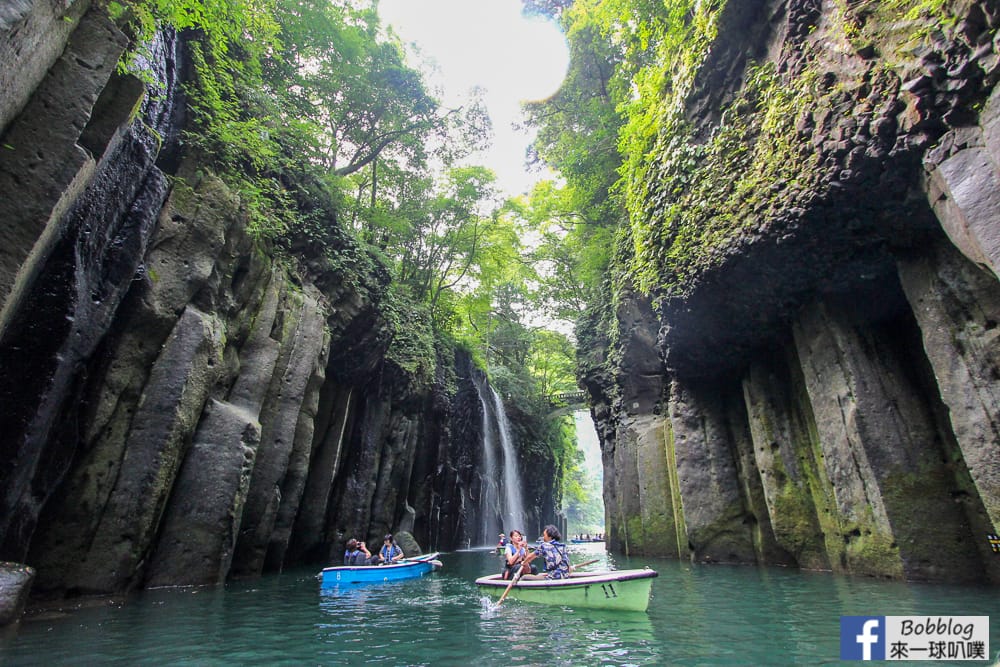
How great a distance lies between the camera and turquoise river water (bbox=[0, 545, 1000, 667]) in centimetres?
489

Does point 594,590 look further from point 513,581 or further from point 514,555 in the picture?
point 514,555

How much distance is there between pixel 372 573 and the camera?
456 inches

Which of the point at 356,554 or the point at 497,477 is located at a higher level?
the point at 497,477

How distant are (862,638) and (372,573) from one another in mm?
9596

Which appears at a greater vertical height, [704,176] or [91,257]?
[704,176]

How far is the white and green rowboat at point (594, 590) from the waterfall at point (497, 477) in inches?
764

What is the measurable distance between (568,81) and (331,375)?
16.5 m

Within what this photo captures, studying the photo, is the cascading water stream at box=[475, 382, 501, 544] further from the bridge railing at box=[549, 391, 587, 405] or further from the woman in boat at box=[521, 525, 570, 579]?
the woman in boat at box=[521, 525, 570, 579]

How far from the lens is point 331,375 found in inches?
662

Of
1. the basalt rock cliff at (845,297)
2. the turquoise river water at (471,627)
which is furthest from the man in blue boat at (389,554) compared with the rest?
the basalt rock cliff at (845,297)

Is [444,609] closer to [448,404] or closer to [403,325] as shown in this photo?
[403,325]

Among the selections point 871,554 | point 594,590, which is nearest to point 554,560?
point 594,590

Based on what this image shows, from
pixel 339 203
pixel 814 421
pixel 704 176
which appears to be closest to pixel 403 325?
pixel 339 203

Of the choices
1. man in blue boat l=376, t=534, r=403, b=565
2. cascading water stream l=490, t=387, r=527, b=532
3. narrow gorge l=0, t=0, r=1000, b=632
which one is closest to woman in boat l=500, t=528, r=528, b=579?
man in blue boat l=376, t=534, r=403, b=565
